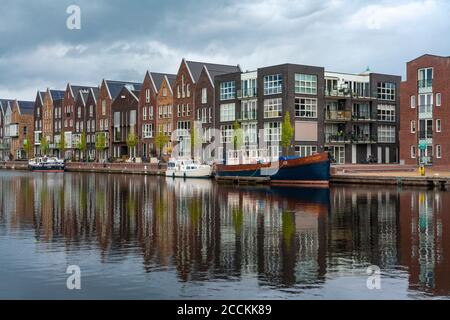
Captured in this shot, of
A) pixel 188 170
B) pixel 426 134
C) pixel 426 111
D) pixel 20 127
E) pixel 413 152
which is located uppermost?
pixel 20 127

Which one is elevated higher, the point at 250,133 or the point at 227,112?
the point at 227,112

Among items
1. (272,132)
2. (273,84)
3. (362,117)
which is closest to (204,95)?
(273,84)

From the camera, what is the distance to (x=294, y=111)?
260 feet

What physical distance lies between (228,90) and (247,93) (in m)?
4.42

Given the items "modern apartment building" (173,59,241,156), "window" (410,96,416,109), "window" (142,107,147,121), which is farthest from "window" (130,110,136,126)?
"window" (410,96,416,109)

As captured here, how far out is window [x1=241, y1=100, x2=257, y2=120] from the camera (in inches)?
3314

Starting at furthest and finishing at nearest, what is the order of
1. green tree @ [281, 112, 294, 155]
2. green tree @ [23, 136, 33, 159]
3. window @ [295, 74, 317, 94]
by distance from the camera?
green tree @ [23, 136, 33, 159] → window @ [295, 74, 317, 94] → green tree @ [281, 112, 294, 155]

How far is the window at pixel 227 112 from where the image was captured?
288ft

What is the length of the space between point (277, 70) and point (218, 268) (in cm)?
6375

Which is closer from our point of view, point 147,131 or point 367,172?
point 367,172

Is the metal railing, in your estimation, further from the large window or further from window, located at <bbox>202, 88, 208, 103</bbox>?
window, located at <bbox>202, 88, 208, 103</bbox>

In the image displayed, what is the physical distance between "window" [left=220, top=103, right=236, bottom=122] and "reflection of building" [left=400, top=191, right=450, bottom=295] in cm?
4934

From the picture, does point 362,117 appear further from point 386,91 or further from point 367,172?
point 367,172

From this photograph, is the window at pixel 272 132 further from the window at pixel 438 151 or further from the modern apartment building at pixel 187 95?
the window at pixel 438 151
